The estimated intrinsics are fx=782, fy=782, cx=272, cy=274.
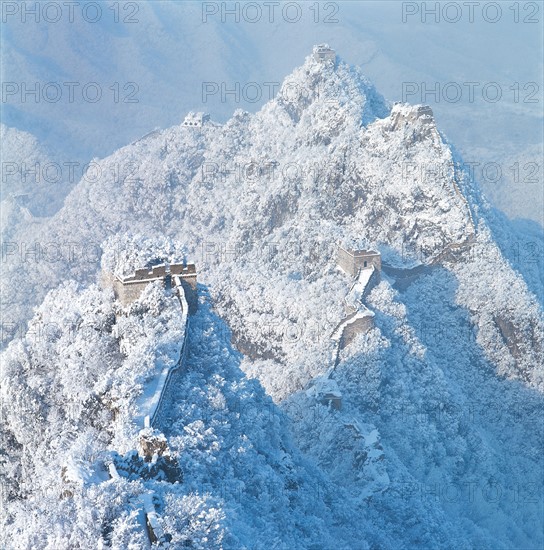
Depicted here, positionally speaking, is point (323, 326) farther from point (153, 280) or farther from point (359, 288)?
point (153, 280)

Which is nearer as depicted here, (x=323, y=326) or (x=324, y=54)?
(x=323, y=326)

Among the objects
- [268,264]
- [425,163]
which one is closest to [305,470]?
[268,264]

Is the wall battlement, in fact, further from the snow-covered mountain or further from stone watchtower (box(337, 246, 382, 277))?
stone watchtower (box(337, 246, 382, 277))

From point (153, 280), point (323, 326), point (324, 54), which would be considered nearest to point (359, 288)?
point (323, 326)

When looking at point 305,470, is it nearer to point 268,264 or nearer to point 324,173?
point 268,264

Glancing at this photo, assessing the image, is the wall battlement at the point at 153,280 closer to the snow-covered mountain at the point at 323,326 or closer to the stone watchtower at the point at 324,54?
the snow-covered mountain at the point at 323,326

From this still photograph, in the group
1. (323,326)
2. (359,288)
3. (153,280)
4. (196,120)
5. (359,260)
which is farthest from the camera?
(196,120)

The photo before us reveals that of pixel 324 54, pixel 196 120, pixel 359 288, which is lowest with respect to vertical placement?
pixel 359 288

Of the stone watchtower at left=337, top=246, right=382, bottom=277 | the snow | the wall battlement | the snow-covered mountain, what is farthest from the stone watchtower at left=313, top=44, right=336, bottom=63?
the wall battlement
